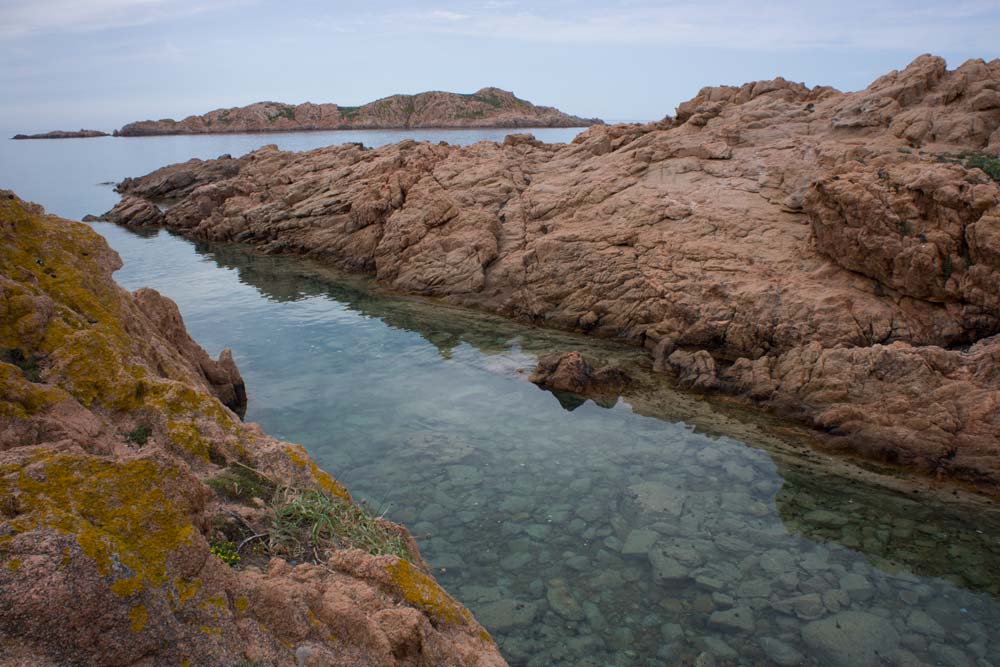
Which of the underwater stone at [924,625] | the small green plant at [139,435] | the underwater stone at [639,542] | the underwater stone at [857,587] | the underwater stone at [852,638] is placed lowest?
the underwater stone at [924,625]

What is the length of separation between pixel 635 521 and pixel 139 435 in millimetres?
8339

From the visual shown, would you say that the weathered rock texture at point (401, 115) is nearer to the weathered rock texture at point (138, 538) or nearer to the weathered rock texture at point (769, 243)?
the weathered rock texture at point (769, 243)

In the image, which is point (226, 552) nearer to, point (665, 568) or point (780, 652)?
point (665, 568)

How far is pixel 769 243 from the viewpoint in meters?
21.5

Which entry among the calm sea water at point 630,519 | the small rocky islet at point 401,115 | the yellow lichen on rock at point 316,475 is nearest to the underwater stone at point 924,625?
the calm sea water at point 630,519

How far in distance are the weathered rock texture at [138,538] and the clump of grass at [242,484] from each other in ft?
0.44

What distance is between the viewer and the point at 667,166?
90.0ft

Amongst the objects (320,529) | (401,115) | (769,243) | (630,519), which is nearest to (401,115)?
(401,115)

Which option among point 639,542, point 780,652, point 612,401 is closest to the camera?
point 780,652

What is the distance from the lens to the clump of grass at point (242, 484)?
680 centimetres

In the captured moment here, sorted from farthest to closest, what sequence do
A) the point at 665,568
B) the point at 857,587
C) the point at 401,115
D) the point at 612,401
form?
the point at 401,115
the point at 612,401
the point at 665,568
the point at 857,587

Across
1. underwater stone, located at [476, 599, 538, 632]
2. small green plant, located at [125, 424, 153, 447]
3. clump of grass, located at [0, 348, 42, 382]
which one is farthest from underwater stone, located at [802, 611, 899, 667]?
clump of grass, located at [0, 348, 42, 382]

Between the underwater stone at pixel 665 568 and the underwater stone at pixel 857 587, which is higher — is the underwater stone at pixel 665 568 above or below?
above

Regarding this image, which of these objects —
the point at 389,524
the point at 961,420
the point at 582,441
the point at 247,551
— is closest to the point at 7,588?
the point at 247,551
